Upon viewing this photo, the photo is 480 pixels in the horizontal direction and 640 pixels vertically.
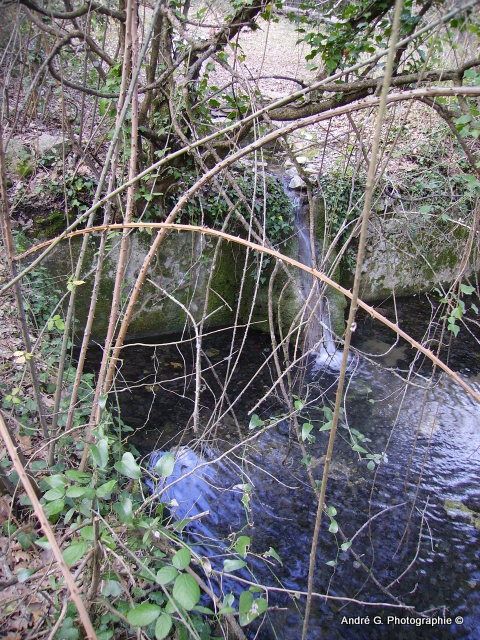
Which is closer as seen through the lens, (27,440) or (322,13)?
(27,440)

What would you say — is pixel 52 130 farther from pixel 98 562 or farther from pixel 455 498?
pixel 455 498

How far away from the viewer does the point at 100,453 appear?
4.08ft

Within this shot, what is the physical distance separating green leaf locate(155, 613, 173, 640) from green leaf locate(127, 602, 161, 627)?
0.06 ft

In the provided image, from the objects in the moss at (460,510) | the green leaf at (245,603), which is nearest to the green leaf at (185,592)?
the green leaf at (245,603)

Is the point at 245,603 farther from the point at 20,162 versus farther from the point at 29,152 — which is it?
the point at 29,152

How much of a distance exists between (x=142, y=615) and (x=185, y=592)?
0.12 metres

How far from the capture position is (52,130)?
5227mm

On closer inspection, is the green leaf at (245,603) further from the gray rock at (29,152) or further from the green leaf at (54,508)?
the gray rock at (29,152)

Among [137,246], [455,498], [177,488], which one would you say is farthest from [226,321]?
[455,498]

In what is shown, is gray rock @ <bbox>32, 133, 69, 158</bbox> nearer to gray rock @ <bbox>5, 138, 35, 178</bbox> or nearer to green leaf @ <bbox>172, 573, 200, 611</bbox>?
gray rock @ <bbox>5, 138, 35, 178</bbox>

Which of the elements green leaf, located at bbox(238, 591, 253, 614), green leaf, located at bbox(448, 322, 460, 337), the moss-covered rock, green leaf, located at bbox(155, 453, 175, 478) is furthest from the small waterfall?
green leaf, located at bbox(238, 591, 253, 614)

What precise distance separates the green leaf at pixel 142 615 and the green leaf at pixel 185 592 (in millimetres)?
74

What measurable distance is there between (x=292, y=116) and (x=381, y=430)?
106 inches

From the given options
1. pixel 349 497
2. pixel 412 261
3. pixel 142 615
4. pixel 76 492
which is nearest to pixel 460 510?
pixel 349 497
